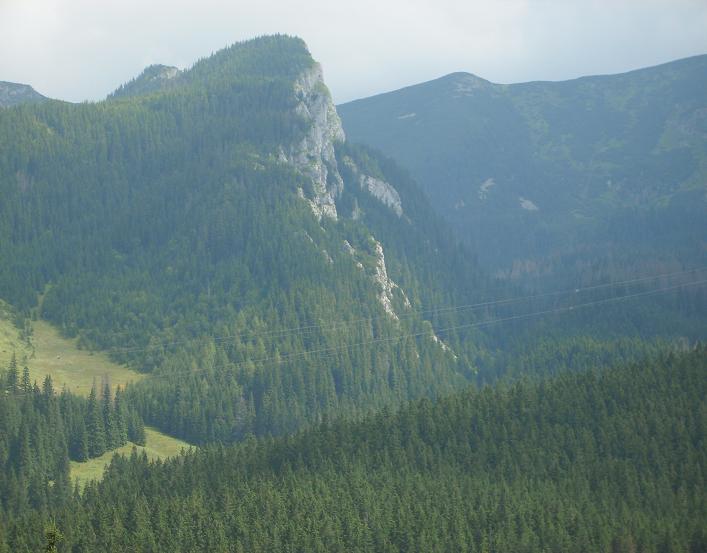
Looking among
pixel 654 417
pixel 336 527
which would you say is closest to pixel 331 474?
pixel 336 527

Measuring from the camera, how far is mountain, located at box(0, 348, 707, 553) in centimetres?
16212

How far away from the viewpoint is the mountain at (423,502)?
532 ft

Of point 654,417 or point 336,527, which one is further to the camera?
point 654,417

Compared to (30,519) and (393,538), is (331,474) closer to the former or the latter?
(393,538)

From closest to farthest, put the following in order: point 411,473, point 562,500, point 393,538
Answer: point 393,538 < point 562,500 < point 411,473

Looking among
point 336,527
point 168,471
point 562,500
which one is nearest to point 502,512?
point 562,500

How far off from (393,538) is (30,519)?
53921 mm

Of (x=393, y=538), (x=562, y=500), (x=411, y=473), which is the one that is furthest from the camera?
(x=411, y=473)

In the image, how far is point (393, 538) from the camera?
164 m

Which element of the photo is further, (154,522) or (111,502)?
(111,502)

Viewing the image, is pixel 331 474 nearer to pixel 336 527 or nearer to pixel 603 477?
pixel 336 527

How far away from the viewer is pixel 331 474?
18938 centimetres

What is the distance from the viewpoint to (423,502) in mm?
175875

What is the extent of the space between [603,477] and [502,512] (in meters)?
26.2
